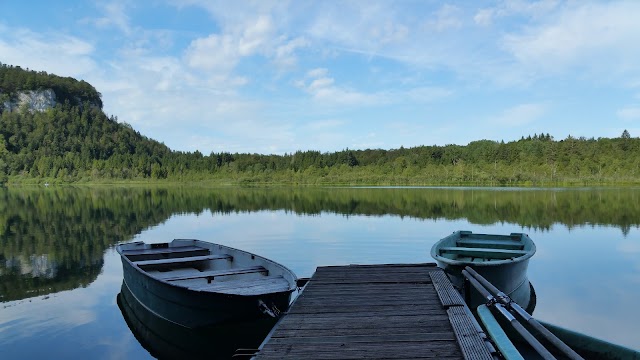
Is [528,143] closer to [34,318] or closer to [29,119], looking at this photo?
[34,318]

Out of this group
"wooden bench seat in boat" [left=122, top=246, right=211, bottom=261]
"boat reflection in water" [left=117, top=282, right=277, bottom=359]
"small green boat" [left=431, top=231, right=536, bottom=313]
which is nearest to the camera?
"boat reflection in water" [left=117, top=282, right=277, bottom=359]

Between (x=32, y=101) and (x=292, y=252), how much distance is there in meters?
201

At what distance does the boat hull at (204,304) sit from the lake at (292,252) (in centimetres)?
85

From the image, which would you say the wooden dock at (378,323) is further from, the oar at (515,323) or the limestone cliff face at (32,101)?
the limestone cliff face at (32,101)

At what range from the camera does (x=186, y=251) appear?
14.3 meters

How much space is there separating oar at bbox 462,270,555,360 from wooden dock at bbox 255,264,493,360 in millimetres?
479

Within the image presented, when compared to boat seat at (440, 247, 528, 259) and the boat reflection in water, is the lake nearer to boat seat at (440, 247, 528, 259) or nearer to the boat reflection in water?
the boat reflection in water

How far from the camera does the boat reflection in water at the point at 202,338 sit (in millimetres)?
8750

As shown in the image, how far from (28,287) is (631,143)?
103120 mm

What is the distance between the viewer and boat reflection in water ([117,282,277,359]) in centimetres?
875

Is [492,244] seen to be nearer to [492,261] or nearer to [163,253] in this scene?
[492,261]

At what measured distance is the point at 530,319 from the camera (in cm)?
632

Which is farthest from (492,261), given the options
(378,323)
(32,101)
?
(32,101)

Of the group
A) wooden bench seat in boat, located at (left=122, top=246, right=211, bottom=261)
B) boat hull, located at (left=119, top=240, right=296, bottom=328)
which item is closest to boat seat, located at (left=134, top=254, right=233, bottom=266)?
wooden bench seat in boat, located at (left=122, top=246, right=211, bottom=261)
